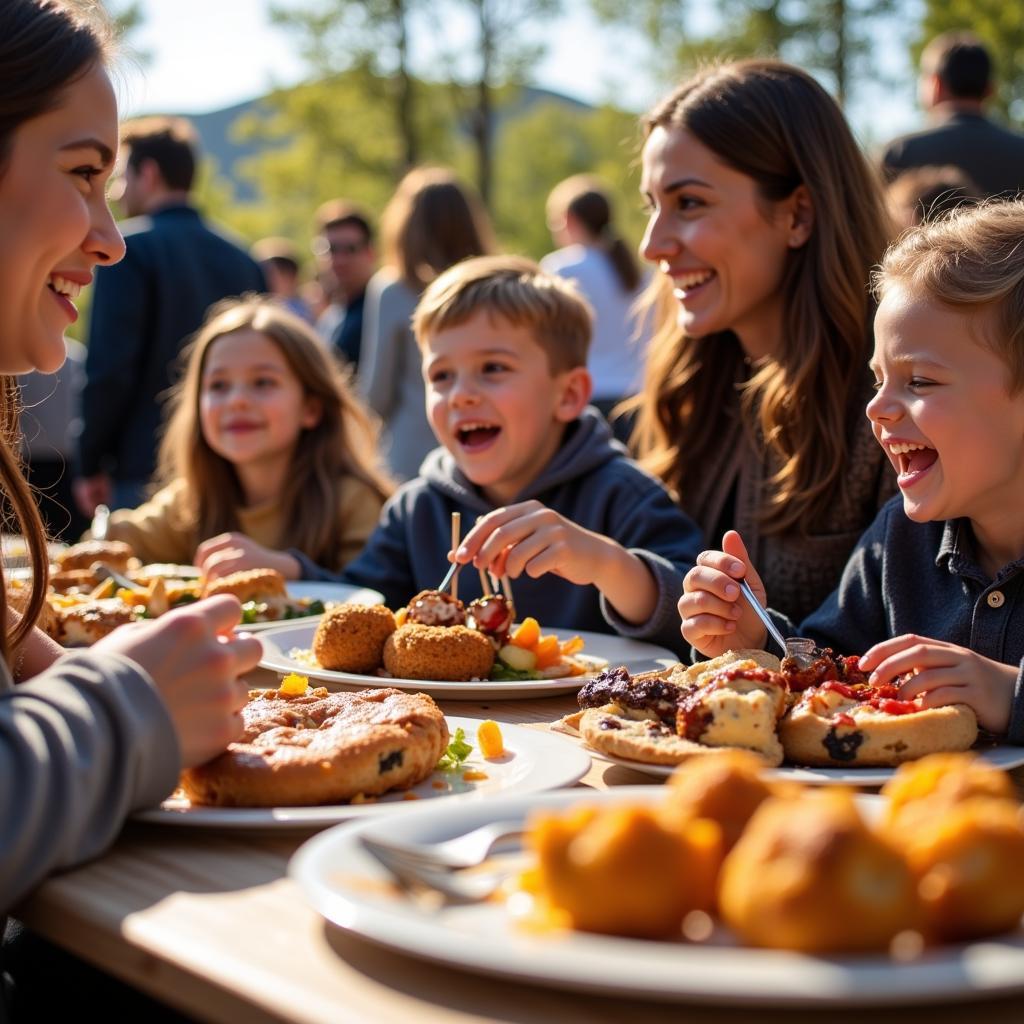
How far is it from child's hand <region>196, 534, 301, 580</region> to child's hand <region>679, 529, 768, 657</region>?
5.01ft

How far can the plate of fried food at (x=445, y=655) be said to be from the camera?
7.71ft

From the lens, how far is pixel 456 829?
1.34m

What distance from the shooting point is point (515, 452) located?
364 centimetres

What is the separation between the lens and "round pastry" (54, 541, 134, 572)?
369cm

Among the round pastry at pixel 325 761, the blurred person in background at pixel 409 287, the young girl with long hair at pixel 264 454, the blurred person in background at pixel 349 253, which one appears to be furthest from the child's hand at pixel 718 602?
the blurred person in background at pixel 349 253

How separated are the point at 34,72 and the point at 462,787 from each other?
3.97 feet

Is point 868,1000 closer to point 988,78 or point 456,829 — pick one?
point 456,829

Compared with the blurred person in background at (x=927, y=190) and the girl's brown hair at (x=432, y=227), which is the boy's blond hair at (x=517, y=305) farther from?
the girl's brown hair at (x=432, y=227)

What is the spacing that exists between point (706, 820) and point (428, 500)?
273 cm

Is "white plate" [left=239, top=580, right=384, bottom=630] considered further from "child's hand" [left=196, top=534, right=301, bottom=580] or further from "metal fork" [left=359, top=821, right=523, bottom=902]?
"metal fork" [left=359, top=821, right=523, bottom=902]

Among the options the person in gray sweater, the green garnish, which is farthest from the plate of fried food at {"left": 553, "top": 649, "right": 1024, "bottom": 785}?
the person in gray sweater

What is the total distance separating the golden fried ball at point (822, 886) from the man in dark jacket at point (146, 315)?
5604 mm

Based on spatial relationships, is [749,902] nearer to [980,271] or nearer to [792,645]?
[792,645]

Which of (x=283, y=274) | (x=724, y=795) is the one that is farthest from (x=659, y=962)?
(x=283, y=274)
